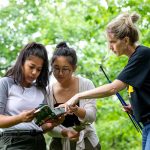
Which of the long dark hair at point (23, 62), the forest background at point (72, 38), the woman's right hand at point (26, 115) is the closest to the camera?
the woman's right hand at point (26, 115)

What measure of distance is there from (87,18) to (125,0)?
2.95 ft

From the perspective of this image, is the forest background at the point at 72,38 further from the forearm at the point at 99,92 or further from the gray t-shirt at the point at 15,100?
the forearm at the point at 99,92

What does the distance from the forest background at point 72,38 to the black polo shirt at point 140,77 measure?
4518 mm

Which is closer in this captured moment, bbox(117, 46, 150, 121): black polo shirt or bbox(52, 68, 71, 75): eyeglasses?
bbox(117, 46, 150, 121): black polo shirt

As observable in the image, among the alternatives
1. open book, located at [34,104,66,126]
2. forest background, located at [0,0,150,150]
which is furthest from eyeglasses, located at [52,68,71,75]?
forest background, located at [0,0,150,150]

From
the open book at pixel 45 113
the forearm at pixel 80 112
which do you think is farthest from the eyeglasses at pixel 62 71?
the open book at pixel 45 113

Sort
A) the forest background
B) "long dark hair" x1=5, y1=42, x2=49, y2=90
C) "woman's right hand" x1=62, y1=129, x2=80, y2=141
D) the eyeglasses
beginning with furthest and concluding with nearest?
1. the forest background
2. the eyeglasses
3. "woman's right hand" x1=62, y1=129, x2=80, y2=141
4. "long dark hair" x1=5, y1=42, x2=49, y2=90

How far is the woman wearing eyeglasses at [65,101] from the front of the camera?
9.63 feet

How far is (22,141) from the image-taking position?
2578 mm

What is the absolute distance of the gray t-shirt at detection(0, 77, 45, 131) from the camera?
261 centimetres

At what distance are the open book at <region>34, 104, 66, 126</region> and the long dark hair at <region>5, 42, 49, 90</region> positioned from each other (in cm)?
34

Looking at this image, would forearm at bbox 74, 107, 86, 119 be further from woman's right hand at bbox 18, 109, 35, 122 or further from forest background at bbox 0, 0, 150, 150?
forest background at bbox 0, 0, 150, 150

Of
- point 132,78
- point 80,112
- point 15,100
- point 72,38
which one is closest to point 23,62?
point 15,100

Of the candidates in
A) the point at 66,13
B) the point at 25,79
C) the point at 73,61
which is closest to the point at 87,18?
the point at 73,61
